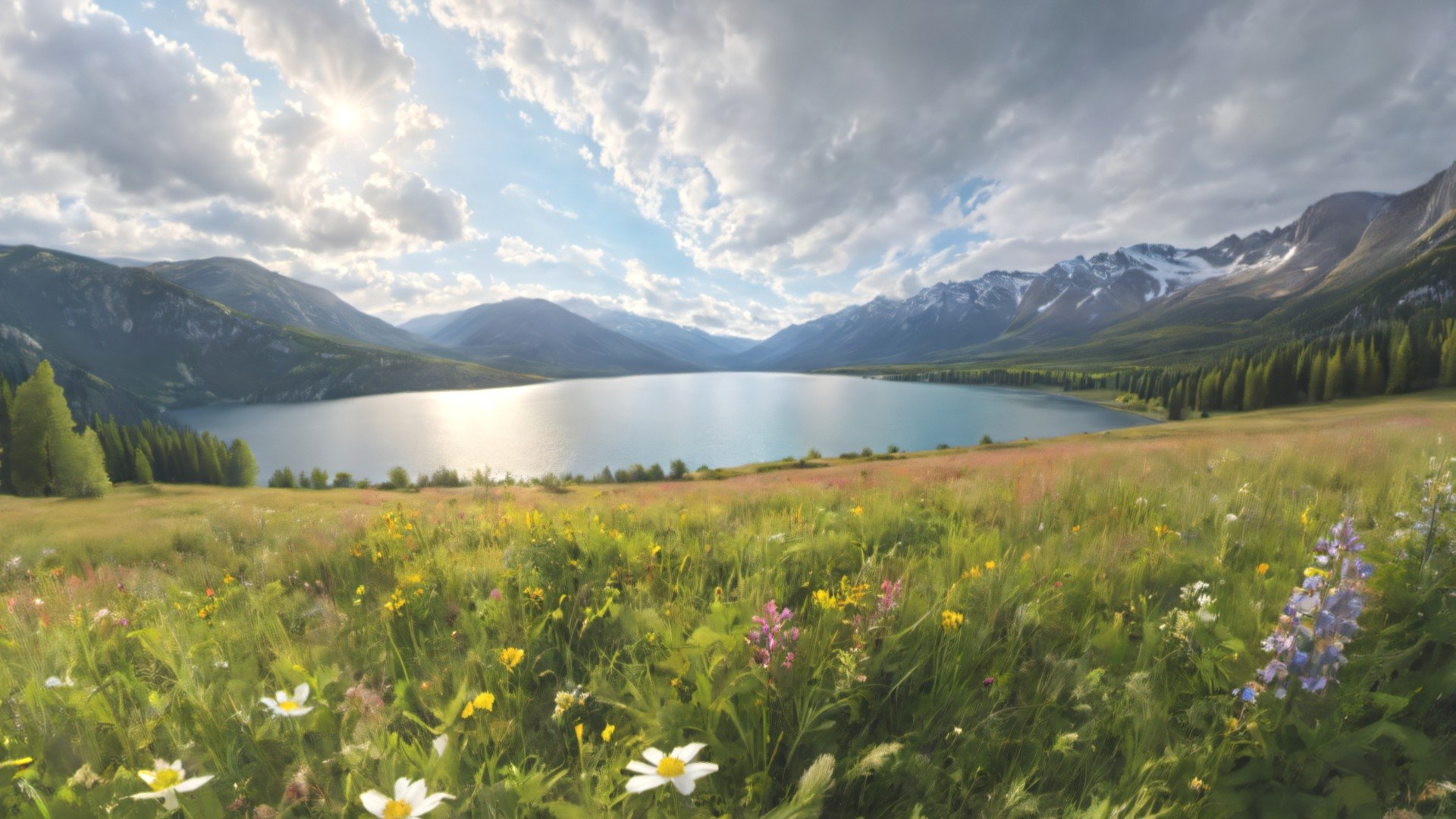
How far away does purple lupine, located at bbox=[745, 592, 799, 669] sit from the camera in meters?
2.01

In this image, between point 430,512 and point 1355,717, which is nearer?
point 1355,717

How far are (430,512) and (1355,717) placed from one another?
8.02 meters

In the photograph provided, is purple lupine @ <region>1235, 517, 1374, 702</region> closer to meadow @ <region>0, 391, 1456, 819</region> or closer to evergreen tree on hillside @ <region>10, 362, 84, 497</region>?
meadow @ <region>0, 391, 1456, 819</region>

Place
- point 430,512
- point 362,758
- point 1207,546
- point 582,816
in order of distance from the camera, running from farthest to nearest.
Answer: point 430,512
point 1207,546
point 362,758
point 582,816

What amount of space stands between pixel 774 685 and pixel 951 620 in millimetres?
936

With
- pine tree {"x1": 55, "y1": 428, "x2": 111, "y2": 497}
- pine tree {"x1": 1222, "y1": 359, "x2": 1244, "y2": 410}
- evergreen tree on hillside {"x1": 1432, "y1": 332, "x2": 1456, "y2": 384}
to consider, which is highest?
evergreen tree on hillside {"x1": 1432, "y1": 332, "x2": 1456, "y2": 384}

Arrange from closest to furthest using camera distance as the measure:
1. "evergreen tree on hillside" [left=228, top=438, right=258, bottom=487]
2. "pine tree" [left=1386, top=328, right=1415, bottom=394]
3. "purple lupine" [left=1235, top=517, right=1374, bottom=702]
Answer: "purple lupine" [left=1235, top=517, right=1374, bottom=702], "pine tree" [left=1386, top=328, right=1415, bottom=394], "evergreen tree on hillside" [left=228, top=438, right=258, bottom=487]

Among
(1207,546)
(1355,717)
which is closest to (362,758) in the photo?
(1355,717)

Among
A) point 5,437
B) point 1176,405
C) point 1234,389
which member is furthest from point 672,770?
point 1176,405

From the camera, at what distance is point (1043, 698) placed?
2180 millimetres

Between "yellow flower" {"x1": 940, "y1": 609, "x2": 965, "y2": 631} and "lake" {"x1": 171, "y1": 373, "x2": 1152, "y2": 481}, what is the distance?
74.7 metres

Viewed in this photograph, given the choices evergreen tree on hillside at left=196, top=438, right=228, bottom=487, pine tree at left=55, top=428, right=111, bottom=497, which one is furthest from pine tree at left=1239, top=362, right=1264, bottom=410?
evergreen tree on hillside at left=196, top=438, right=228, bottom=487

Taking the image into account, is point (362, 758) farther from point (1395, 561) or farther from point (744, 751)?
point (1395, 561)

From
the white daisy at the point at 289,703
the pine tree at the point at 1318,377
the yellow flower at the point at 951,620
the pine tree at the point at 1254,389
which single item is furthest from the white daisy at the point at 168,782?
the pine tree at the point at 1318,377
